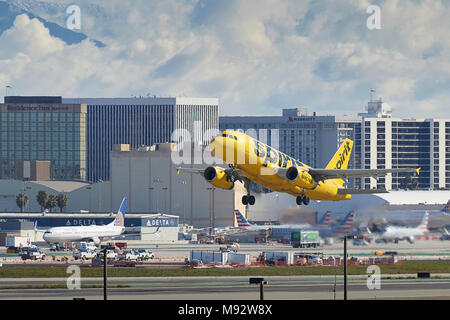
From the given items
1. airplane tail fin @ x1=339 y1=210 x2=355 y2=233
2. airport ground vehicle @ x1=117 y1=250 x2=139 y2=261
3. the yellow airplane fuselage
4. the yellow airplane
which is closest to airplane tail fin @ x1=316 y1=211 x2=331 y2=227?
airplane tail fin @ x1=339 y1=210 x2=355 y2=233

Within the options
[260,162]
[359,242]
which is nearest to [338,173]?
[260,162]

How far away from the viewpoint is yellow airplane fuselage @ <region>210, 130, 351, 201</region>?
83938mm

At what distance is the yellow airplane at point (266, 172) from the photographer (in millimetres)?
84625

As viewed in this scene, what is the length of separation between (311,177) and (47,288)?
1209 inches

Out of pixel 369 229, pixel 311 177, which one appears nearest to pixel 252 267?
pixel 369 229

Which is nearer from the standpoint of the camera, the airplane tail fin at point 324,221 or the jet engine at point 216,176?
the jet engine at point 216,176

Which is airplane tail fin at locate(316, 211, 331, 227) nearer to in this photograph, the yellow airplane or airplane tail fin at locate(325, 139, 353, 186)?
the yellow airplane

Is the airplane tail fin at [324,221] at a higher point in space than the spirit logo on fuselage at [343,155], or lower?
lower

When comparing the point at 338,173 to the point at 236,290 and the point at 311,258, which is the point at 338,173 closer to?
the point at 236,290

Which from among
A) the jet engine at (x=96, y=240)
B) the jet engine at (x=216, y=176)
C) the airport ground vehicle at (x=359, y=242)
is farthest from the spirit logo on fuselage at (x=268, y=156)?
the jet engine at (x=96, y=240)

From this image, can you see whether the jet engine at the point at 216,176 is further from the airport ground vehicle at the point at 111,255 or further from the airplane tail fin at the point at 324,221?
the airport ground vehicle at the point at 111,255

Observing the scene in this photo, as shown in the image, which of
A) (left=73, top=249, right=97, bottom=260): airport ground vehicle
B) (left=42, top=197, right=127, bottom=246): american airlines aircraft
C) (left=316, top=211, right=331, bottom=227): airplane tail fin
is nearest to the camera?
(left=316, top=211, right=331, bottom=227): airplane tail fin

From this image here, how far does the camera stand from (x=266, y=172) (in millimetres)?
89000
